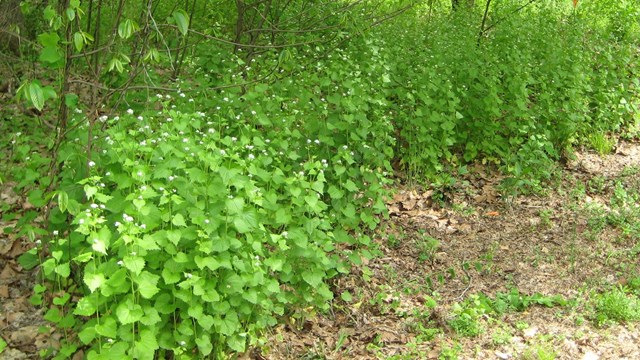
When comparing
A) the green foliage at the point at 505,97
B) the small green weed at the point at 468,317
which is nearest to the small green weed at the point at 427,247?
the small green weed at the point at 468,317

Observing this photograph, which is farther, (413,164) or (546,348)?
(413,164)

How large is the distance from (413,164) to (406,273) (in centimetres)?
140

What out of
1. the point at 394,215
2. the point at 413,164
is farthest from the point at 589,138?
the point at 394,215

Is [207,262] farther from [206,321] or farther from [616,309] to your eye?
[616,309]

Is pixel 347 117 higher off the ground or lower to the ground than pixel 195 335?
higher

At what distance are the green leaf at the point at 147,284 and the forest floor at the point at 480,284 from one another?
0.90 metres

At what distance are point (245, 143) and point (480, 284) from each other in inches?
82.0

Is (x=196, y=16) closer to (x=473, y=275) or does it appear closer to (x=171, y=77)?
(x=171, y=77)

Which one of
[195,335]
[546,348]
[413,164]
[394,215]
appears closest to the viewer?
[195,335]

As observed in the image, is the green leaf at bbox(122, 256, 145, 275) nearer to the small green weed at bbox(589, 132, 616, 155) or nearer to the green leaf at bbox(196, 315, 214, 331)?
the green leaf at bbox(196, 315, 214, 331)

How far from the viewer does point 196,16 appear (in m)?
7.69

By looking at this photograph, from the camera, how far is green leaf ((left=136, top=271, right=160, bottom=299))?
3266 mm

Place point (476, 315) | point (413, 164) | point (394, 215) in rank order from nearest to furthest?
point (476, 315), point (394, 215), point (413, 164)

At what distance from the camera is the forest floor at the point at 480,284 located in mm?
4371
